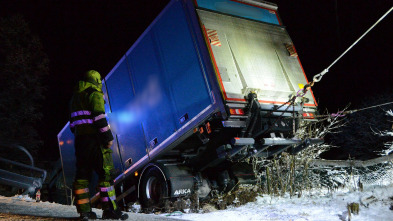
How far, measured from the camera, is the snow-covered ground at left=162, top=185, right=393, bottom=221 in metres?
4.98

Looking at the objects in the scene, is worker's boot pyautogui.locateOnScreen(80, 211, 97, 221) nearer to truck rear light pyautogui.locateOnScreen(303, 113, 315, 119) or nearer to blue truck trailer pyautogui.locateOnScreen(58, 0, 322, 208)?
blue truck trailer pyautogui.locateOnScreen(58, 0, 322, 208)

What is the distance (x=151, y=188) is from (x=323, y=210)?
3.31 metres

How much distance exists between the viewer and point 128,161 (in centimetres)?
707

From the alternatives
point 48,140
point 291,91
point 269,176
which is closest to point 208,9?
point 291,91

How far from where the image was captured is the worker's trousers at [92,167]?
144 inches

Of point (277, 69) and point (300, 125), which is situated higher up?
point (277, 69)

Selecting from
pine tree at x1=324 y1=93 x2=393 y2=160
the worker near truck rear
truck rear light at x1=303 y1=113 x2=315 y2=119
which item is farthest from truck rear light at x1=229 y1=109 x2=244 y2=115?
pine tree at x1=324 y1=93 x2=393 y2=160

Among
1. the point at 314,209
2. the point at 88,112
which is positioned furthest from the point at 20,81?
the point at 314,209

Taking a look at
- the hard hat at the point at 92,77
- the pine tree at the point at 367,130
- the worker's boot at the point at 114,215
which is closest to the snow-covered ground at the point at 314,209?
the worker's boot at the point at 114,215

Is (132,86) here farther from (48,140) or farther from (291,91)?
(48,140)

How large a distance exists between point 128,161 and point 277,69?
3702 millimetres

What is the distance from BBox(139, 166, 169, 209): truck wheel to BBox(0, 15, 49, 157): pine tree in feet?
36.5

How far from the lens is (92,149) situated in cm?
374

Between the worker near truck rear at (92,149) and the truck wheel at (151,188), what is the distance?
260cm
